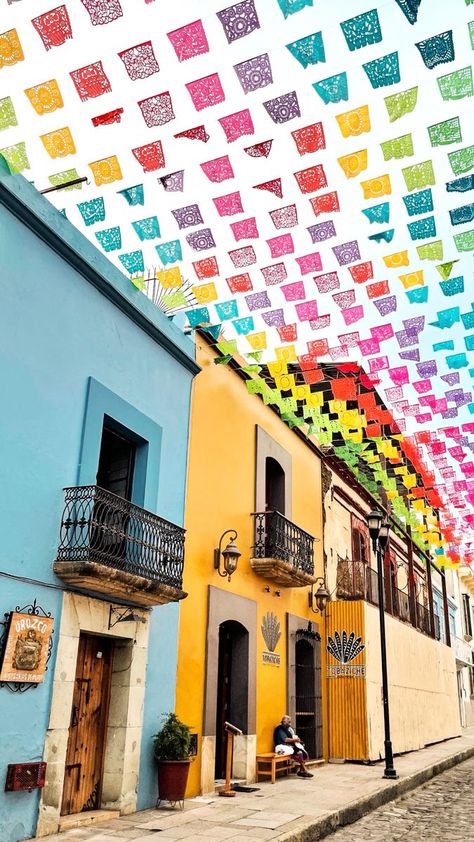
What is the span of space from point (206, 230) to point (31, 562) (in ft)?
12.6

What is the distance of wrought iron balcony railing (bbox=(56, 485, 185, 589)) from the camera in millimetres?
7039

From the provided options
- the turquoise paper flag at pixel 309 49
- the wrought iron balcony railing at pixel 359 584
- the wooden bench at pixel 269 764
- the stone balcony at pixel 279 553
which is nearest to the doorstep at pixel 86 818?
the wooden bench at pixel 269 764

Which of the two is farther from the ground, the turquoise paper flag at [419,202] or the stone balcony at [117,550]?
the turquoise paper flag at [419,202]

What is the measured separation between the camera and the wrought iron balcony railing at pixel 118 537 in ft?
23.1

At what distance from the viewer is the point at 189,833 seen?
6559 mm

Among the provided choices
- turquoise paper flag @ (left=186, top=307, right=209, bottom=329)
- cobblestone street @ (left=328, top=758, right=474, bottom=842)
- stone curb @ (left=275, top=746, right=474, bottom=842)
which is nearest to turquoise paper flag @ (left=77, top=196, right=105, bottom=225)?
turquoise paper flag @ (left=186, top=307, right=209, bottom=329)

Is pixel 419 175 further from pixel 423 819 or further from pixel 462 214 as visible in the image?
pixel 423 819

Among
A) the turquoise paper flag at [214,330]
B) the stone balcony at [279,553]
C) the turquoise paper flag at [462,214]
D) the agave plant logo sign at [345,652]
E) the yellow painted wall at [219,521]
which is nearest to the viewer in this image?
the turquoise paper flag at [462,214]

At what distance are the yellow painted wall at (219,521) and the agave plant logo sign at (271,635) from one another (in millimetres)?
126

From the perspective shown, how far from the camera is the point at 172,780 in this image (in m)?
7.94

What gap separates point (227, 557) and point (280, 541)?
1845mm

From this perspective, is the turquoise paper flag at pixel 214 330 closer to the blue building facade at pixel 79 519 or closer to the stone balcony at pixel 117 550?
the blue building facade at pixel 79 519

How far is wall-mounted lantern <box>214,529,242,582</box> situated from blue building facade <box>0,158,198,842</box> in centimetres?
111

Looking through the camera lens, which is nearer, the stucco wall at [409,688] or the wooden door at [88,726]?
the wooden door at [88,726]
